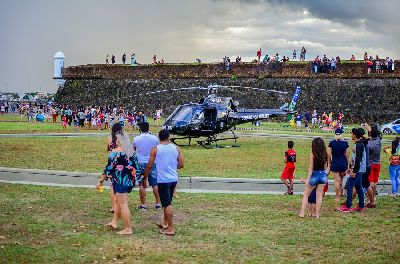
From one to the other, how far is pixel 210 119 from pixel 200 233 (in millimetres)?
17871

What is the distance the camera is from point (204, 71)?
61062mm

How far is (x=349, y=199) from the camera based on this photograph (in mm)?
12961

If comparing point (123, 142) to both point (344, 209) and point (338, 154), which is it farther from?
point (338, 154)

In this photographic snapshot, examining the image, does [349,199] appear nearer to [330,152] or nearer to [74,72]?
[330,152]

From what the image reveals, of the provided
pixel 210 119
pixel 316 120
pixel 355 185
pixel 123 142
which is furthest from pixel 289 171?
pixel 316 120

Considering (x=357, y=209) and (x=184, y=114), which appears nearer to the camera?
(x=357, y=209)

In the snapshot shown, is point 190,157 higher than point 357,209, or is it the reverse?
point 190,157

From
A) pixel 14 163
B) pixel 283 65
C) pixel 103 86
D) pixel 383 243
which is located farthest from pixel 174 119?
pixel 103 86

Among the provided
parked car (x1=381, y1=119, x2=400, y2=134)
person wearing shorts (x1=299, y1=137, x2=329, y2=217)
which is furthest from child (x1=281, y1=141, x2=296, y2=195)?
parked car (x1=381, y1=119, x2=400, y2=134)

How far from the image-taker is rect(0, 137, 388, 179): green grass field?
1928 cm

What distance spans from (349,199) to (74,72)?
57.6m

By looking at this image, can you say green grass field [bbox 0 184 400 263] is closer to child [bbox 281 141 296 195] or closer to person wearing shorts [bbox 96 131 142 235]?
person wearing shorts [bbox 96 131 142 235]

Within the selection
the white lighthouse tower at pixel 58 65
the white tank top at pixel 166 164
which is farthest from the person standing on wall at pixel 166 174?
the white lighthouse tower at pixel 58 65

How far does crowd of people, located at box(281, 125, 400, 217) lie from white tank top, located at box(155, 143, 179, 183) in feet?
10.2
